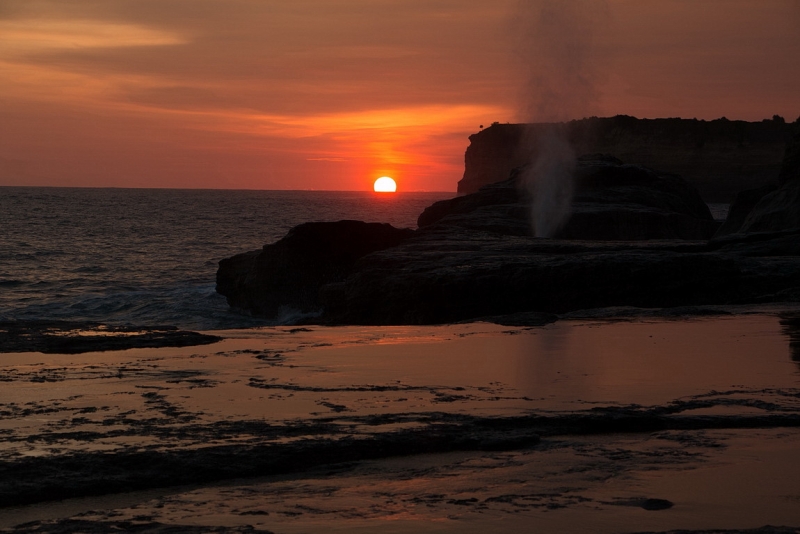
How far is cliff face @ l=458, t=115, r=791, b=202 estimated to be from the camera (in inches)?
4902

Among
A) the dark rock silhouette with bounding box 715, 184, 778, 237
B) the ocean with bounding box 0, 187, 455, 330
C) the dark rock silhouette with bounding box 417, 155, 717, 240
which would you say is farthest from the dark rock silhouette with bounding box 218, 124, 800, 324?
the dark rock silhouette with bounding box 417, 155, 717, 240

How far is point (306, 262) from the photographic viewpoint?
1928cm

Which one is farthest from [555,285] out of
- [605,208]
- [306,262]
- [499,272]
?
[605,208]

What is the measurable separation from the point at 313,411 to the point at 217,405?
30.9 inches

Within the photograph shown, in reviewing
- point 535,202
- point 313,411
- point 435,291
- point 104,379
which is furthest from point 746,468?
point 535,202

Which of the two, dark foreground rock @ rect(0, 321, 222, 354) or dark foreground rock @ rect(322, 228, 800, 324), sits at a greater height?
dark foreground rock @ rect(322, 228, 800, 324)

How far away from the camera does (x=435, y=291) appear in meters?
13.4

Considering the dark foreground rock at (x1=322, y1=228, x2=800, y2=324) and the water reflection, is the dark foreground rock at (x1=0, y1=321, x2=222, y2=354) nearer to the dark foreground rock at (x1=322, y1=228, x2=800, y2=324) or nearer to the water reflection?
the dark foreground rock at (x1=322, y1=228, x2=800, y2=324)

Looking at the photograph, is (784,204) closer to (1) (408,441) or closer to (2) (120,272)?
(1) (408,441)

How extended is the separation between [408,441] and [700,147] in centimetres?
13550

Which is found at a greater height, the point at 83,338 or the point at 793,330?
the point at 793,330

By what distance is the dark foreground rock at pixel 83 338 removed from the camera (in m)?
9.90

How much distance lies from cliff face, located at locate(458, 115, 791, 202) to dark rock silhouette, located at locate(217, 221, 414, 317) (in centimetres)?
10353

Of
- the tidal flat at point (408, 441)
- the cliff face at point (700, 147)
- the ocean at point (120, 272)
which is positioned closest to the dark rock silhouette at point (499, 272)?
the ocean at point (120, 272)
